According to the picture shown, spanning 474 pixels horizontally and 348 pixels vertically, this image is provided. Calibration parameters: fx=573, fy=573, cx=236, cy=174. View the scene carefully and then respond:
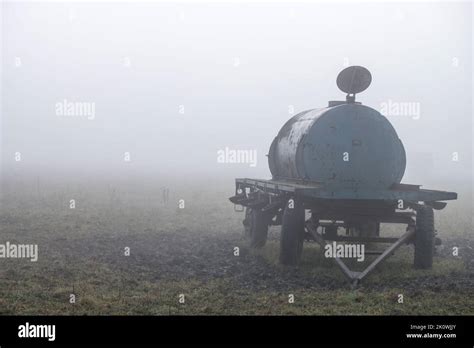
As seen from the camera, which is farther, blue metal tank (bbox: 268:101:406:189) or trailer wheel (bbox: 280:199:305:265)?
blue metal tank (bbox: 268:101:406:189)

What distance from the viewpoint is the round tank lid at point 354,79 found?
47.2 feet

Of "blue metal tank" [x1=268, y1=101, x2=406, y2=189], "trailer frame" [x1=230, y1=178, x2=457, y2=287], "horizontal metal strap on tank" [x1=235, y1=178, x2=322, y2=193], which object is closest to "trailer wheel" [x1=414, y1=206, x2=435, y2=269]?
"trailer frame" [x1=230, y1=178, x2=457, y2=287]

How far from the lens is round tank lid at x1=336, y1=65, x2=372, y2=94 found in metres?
14.4

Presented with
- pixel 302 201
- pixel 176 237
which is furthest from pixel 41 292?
pixel 176 237

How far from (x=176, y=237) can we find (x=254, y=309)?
889cm

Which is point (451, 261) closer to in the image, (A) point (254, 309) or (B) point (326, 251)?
(B) point (326, 251)

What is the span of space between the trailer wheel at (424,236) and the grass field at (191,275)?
294 mm

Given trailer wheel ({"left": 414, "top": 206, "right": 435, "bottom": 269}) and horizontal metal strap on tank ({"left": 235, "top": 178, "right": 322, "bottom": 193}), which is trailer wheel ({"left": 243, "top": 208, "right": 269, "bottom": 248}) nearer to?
horizontal metal strap on tank ({"left": 235, "top": 178, "right": 322, "bottom": 193})

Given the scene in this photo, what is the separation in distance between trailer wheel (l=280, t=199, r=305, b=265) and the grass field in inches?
11.3

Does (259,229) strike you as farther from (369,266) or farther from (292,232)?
(369,266)

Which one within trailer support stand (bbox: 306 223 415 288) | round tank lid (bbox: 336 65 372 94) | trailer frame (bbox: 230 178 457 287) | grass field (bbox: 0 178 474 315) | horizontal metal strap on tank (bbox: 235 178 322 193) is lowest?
grass field (bbox: 0 178 474 315)

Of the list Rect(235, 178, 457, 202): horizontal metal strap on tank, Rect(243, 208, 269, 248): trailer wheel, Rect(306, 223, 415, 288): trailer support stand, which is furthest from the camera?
Rect(243, 208, 269, 248): trailer wheel

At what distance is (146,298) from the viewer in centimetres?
997

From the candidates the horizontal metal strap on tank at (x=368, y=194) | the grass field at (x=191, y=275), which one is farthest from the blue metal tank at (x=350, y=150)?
the grass field at (x=191, y=275)
